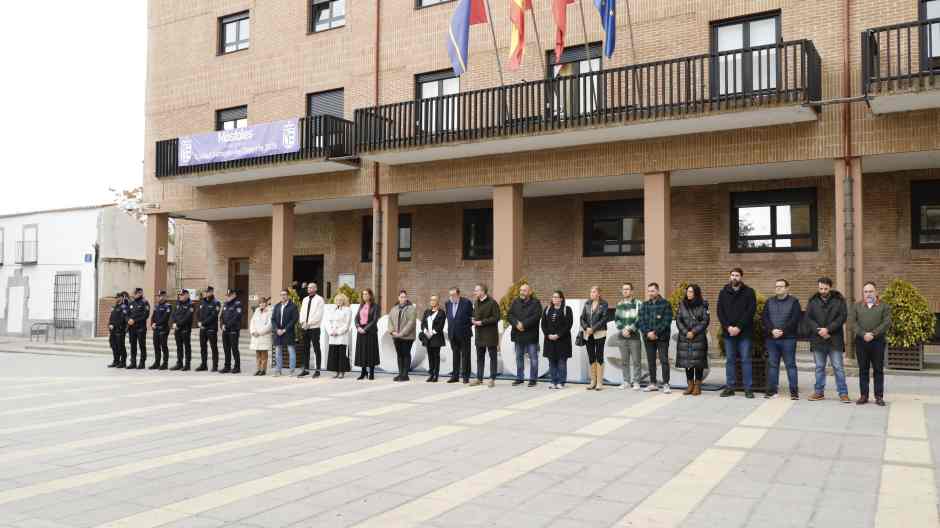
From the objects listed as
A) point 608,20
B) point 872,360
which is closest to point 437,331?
point 872,360

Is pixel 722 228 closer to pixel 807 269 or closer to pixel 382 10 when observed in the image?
pixel 807 269

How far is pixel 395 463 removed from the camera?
21.9 feet

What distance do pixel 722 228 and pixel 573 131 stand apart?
4.77m

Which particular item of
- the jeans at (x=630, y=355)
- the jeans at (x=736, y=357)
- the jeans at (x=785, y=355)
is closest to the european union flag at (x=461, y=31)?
the jeans at (x=630, y=355)

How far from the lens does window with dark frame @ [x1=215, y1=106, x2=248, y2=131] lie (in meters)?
23.3

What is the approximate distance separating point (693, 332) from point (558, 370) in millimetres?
2368

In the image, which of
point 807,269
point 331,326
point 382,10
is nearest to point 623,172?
point 807,269

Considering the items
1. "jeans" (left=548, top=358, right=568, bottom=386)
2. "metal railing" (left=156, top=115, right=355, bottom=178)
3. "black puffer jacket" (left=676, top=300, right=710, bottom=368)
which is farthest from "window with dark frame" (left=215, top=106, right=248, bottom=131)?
"black puffer jacket" (left=676, top=300, right=710, bottom=368)

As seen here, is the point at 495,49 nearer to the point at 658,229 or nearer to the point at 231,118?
the point at 658,229

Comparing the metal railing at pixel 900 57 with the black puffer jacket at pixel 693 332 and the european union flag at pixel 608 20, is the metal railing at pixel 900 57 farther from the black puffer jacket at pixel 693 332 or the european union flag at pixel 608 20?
the black puffer jacket at pixel 693 332

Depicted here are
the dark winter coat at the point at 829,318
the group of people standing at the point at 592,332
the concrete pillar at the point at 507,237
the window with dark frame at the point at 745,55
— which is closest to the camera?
the dark winter coat at the point at 829,318

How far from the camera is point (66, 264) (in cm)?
2694

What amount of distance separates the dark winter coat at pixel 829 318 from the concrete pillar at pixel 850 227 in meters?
5.02

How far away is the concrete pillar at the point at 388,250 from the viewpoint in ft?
66.1
